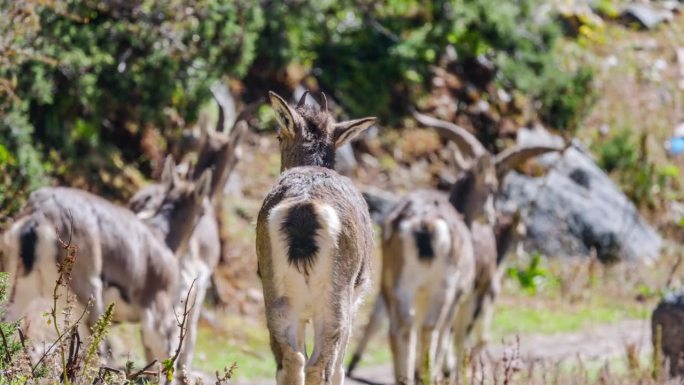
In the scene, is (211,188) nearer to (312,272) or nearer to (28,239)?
(28,239)

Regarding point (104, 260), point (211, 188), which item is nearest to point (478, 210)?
point (211, 188)

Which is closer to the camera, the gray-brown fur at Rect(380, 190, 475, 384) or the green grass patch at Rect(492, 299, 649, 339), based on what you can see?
the gray-brown fur at Rect(380, 190, 475, 384)

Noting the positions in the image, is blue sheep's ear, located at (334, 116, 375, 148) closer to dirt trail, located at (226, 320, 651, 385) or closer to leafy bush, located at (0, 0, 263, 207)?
leafy bush, located at (0, 0, 263, 207)

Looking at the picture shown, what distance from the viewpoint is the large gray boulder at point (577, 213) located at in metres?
21.7

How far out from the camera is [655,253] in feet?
74.2

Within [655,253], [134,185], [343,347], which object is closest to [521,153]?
[134,185]

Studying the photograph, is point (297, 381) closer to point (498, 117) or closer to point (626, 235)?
point (626, 235)

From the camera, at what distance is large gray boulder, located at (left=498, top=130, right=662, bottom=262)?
21.7 metres

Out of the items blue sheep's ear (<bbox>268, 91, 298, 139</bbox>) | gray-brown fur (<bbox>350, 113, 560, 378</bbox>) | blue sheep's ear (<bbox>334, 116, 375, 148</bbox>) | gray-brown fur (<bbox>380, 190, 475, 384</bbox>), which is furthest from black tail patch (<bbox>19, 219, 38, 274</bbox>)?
gray-brown fur (<bbox>350, 113, 560, 378</bbox>)

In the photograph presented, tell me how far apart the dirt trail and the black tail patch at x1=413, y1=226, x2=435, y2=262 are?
2.43 meters

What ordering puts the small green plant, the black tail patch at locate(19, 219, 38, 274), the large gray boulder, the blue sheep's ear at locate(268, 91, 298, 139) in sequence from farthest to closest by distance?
1. the large gray boulder
2. the small green plant
3. the black tail patch at locate(19, 219, 38, 274)
4. the blue sheep's ear at locate(268, 91, 298, 139)

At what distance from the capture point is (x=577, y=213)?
22.2 meters

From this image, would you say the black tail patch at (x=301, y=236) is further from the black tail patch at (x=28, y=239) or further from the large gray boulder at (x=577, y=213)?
the large gray boulder at (x=577, y=213)

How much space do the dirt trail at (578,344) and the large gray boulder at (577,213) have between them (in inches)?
145
